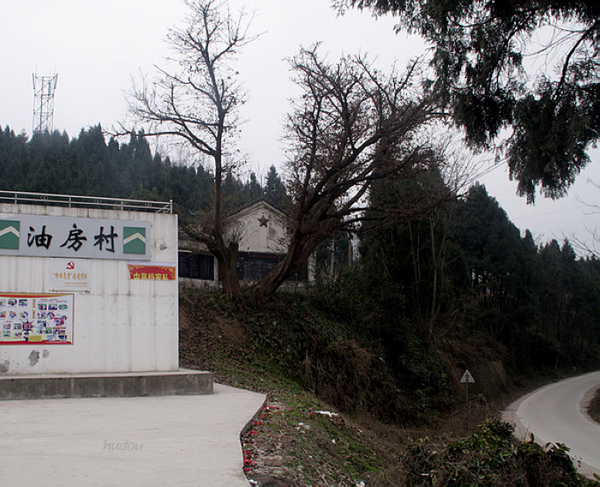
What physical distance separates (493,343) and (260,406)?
97.3 ft

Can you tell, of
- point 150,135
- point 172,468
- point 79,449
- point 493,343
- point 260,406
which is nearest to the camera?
point 172,468

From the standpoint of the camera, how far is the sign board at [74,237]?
33.9 ft

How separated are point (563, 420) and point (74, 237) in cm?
2108

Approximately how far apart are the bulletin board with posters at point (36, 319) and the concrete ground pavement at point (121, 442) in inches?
60.8

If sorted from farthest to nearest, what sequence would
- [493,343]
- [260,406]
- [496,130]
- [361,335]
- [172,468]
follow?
[493,343], [361,335], [260,406], [496,130], [172,468]

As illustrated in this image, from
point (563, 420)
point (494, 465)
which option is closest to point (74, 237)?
point (494, 465)

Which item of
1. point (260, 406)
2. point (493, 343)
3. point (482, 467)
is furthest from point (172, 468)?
point (493, 343)

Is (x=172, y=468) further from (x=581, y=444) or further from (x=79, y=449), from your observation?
(x=581, y=444)

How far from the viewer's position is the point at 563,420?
22062mm

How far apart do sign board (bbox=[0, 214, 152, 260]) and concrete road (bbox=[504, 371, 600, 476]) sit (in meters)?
9.86

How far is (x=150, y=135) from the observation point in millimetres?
16734

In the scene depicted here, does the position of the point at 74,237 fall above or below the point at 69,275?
above

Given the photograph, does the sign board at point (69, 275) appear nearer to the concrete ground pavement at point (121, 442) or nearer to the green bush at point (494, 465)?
the concrete ground pavement at point (121, 442)

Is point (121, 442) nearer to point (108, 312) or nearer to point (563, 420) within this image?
point (108, 312)
